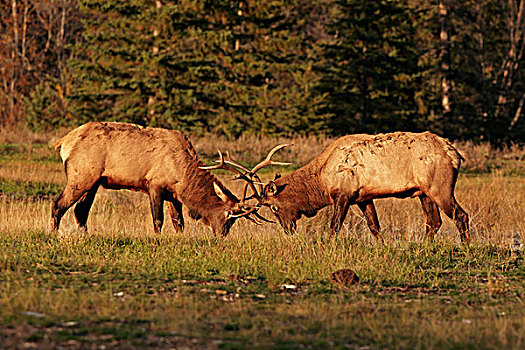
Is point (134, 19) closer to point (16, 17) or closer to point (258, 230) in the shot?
point (16, 17)

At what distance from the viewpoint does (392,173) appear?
1380cm

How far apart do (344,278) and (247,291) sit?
1331mm

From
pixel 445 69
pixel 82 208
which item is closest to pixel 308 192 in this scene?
pixel 82 208

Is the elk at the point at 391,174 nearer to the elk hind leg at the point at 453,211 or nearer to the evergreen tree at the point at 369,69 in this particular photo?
the elk hind leg at the point at 453,211

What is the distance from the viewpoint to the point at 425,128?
40500 millimetres

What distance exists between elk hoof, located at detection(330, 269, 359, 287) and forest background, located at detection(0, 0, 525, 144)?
909 inches

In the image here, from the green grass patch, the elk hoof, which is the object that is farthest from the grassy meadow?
the green grass patch

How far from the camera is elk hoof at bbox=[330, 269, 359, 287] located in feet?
32.1

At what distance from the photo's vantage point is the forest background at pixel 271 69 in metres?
34.2

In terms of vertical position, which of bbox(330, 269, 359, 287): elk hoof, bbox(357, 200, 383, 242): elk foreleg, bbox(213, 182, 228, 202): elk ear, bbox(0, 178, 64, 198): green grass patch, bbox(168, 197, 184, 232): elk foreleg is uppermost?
bbox(330, 269, 359, 287): elk hoof

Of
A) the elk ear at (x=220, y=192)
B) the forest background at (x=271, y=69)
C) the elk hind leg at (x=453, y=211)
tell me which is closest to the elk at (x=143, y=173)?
the elk ear at (x=220, y=192)

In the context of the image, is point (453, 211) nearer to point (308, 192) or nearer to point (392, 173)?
point (392, 173)

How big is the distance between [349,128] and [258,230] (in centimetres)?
2460

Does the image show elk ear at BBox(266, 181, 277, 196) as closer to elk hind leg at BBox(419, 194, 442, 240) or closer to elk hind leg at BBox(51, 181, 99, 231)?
elk hind leg at BBox(419, 194, 442, 240)
